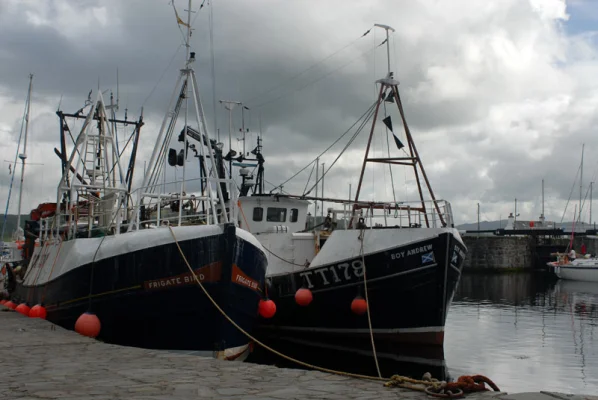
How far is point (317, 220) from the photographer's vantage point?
2172 cm

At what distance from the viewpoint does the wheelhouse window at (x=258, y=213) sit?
20.1 metres

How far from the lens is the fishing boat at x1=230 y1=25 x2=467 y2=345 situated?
588 inches

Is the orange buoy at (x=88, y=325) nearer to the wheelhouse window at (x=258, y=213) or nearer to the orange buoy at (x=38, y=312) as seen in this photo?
the orange buoy at (x=38, y=312)

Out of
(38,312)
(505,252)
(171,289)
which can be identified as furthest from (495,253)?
(171,289)

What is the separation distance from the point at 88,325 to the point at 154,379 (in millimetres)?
5004

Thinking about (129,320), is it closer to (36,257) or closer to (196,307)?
(196,307)

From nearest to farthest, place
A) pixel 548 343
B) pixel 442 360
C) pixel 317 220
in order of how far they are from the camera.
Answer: pixel 442 360 → pixel 548 343 → pixel 317 220

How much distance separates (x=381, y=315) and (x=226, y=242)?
5.54 m

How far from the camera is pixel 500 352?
16625 millimetres

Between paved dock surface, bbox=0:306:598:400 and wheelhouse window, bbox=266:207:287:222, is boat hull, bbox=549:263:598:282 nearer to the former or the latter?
wheelhouse window, bbox=266:207:287:222

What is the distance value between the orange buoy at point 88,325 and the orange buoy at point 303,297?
5.67 meters

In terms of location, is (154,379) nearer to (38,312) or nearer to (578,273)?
(38,312)

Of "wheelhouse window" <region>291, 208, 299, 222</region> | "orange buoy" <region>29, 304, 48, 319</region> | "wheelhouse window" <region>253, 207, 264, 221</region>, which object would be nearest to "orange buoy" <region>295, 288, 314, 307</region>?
"wheelhouse window" <region>253, 207, 264, 221</region>

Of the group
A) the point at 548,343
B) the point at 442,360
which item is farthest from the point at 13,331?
the point at 548,343
